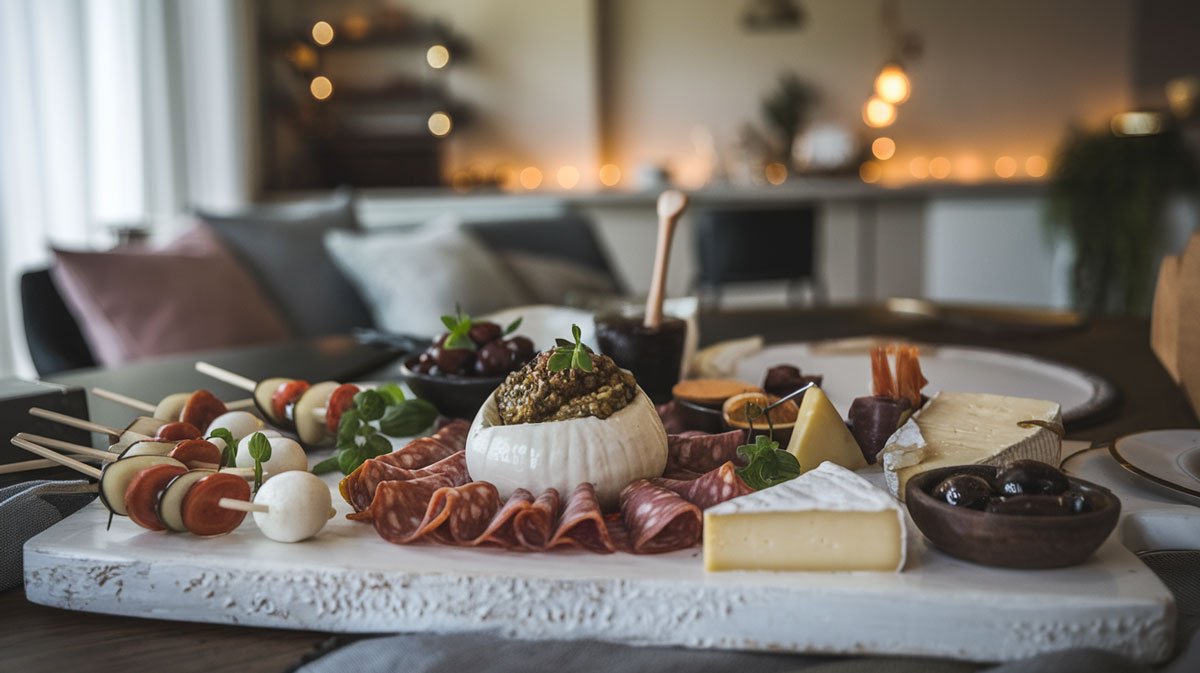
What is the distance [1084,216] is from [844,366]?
175 inches

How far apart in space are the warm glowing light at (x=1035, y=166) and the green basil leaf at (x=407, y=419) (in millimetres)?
6051

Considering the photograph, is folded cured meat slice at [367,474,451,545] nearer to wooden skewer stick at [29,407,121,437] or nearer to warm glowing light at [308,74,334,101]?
wooden skewer stick at [29,407,121,437]

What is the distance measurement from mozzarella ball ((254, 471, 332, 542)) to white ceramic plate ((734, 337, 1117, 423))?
0.60 metres

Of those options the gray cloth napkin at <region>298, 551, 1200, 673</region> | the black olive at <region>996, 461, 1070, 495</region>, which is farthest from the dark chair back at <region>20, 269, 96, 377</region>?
the black olive at <region>996, 461, 1070, 495</region>

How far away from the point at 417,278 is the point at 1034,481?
209cm

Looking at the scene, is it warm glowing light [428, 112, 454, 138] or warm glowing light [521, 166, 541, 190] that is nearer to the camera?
warm glowing light [428, 112, 454, 138]

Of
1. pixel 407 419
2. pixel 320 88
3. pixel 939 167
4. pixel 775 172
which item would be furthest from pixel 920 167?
pixel 407 419

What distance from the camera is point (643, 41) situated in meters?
6.39

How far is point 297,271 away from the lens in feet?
8.90

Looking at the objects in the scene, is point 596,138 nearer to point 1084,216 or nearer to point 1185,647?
point 1084,216

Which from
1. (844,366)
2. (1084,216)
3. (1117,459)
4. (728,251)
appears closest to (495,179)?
(728,251)

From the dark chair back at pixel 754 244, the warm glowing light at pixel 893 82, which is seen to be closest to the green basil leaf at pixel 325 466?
the dark chair back at pixel 754 244

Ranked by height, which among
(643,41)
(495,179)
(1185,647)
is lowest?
(1185,647)

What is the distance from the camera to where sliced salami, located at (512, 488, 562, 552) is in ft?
2.26
